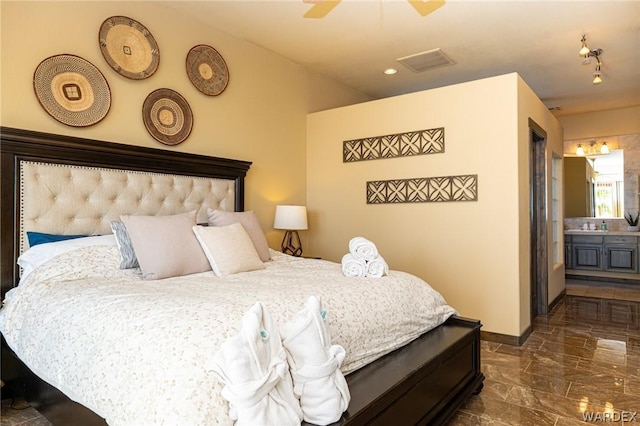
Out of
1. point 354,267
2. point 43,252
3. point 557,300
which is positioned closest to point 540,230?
point 557,300

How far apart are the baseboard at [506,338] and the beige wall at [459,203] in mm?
41

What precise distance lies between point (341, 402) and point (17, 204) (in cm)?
231

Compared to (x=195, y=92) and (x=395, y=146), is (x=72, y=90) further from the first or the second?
(x=395, y=146)

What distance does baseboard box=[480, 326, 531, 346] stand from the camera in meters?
3.50

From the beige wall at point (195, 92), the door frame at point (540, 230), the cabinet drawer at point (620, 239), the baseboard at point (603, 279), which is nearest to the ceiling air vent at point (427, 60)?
the beige wall at point (195, 92)

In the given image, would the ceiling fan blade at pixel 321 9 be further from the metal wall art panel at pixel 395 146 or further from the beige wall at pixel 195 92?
the metal wall art panel at pixel 395 146

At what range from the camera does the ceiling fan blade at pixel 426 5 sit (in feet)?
10.4

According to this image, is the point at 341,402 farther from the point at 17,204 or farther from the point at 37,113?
the point at 37,113

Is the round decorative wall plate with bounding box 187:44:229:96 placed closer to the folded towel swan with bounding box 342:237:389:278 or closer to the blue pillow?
the blue pillow

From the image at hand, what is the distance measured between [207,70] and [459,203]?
2687 mm

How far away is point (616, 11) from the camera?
10.9ft

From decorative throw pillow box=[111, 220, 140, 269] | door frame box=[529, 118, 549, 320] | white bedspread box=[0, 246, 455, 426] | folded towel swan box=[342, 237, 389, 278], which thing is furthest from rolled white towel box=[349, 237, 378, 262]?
door frame box=[529, 118, 549, 320]

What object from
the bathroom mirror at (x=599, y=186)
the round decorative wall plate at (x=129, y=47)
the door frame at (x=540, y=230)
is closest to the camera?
the round decorative wall plate at (x=129, y=47)

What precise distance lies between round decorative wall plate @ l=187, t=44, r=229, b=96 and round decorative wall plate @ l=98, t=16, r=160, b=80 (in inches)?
13.3
